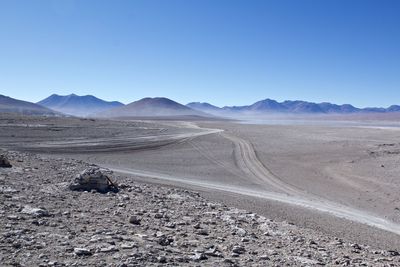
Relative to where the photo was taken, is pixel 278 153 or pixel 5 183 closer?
pixel 5 183

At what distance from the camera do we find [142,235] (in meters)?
7.86

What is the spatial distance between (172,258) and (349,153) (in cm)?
2716

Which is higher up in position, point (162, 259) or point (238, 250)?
point (162, 259)

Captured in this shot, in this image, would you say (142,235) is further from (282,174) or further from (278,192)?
(282,174)

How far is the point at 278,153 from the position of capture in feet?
105

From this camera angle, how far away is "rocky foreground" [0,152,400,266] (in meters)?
6.50

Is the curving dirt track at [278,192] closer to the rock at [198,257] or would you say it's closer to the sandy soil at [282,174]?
the sandy soil at [282,174]

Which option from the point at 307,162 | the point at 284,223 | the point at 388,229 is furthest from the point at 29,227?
the point at 307,162

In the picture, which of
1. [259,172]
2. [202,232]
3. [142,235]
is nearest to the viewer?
[142,235]

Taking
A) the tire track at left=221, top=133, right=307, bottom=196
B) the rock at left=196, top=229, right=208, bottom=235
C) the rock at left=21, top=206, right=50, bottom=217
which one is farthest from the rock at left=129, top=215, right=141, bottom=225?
the tire track at left=221, top=133, right=307, bottom=196

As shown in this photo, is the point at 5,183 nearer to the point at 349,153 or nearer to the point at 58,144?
the point at 58,144

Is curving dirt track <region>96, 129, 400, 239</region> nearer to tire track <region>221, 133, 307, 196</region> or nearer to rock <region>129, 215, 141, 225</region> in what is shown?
tire track <region>221, 133, 307, 196</region>

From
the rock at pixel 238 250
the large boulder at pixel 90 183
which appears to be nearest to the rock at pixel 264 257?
the rock at pixel 238 250

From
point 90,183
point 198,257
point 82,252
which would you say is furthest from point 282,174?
point 82,252
